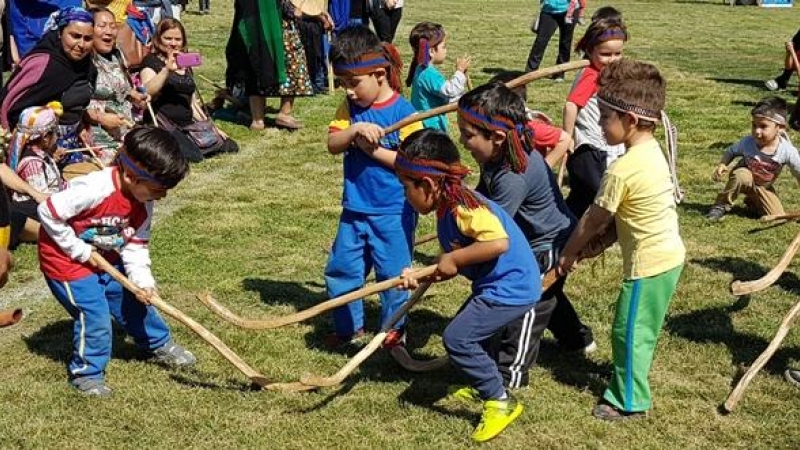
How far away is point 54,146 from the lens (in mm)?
7152

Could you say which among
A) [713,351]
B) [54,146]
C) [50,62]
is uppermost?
[50,62]

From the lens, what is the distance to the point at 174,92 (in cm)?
970

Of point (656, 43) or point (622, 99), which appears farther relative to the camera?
point (656, 43)

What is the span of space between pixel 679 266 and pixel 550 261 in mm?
647

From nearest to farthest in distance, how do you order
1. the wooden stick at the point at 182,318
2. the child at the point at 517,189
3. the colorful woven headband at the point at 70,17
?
the child at the point at 517,189, the wooden stick at the point at 182,318, the colorful woven headband at the point at 70,17

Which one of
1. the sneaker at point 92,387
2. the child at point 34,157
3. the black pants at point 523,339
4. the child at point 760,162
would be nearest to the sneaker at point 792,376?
the black pants at point 523,339

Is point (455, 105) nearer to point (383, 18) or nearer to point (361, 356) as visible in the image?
point (361, 356)

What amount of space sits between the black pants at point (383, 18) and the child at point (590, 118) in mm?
8989

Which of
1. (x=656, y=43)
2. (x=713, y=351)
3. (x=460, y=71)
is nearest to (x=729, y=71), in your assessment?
(x=656, y=43)

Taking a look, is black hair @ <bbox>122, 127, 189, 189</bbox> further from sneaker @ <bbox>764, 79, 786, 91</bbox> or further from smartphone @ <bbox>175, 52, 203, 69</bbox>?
sneaker @ <bbox>764, 79, 786, 91</bbox>

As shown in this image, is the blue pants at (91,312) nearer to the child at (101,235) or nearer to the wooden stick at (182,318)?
the child at (101,235)

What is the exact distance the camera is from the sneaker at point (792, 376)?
4.98m

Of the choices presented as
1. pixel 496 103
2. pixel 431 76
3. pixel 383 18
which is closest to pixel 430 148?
pixel 496 103

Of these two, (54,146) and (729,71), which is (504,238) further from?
(729,71)
